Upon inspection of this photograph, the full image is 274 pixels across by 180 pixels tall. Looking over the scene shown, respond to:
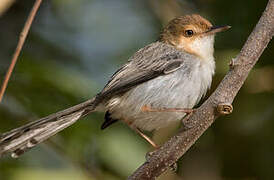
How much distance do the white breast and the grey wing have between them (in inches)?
2.3

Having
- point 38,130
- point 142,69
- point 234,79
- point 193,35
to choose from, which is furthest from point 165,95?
point 234,79

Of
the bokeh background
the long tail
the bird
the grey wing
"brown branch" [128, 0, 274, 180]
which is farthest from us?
the bokeh background

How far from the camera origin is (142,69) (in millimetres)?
4828

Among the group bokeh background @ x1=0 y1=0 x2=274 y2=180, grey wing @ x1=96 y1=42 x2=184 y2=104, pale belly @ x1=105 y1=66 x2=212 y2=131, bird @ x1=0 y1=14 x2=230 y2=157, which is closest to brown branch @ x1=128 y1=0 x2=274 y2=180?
bird @ x1=0 y1=14 x2=230 y2=157

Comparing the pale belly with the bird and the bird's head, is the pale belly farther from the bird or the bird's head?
the bird's head

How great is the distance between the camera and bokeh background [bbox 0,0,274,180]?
4.80 meters

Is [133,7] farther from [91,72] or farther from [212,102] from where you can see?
[212,102]

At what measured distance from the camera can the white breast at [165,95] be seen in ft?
15.0

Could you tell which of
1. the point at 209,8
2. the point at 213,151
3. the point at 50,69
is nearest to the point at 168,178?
the point at 213,151

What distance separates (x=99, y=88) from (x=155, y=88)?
86 cm

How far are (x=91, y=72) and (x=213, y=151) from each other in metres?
1.76

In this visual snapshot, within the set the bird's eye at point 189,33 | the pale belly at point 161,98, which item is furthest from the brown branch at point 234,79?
the bird's eye at point 189,33

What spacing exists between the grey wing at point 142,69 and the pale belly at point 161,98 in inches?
2.5

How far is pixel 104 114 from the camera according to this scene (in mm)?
5281
